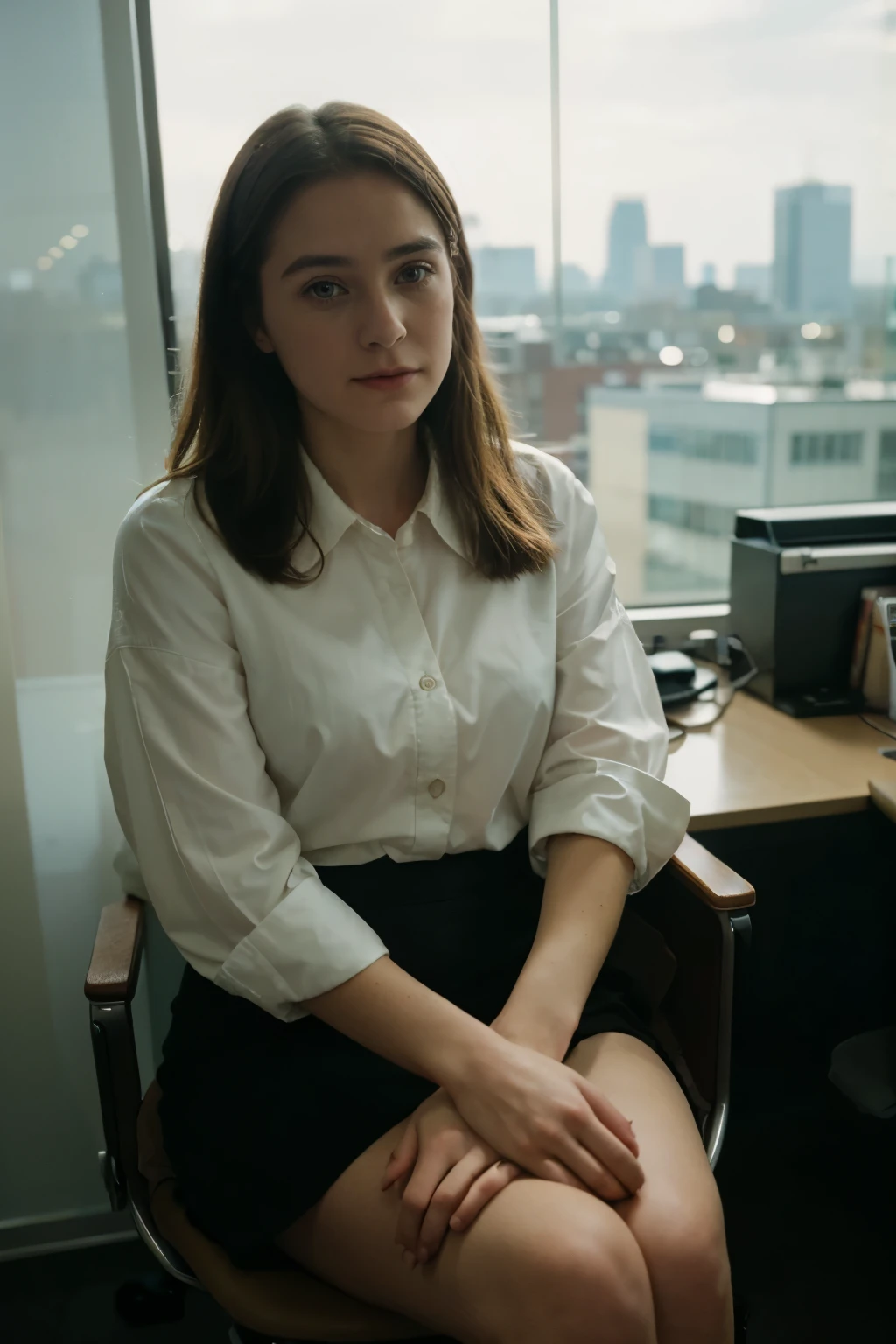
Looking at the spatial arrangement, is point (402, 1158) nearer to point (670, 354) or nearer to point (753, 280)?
point (670, 354)

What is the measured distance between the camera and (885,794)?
149 cm

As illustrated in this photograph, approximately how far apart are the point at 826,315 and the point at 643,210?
1.53 feet

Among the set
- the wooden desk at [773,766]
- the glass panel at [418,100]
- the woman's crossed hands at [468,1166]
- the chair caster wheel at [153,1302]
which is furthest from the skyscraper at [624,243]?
the chair caster wheel at [153,1302]

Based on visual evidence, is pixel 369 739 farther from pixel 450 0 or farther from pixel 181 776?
pixel 450 0

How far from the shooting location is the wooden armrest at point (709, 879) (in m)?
1.24

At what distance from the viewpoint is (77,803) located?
1749mm

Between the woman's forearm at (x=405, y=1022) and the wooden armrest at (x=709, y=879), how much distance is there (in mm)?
307

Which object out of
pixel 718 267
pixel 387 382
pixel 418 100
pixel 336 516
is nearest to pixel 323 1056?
pixel 336 516

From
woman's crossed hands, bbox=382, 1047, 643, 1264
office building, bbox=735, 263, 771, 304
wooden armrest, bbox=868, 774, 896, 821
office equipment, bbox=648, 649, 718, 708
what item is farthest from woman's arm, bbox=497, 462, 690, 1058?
office building, bbox=735, 263, 771, 304

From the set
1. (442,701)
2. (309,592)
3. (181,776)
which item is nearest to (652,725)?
(442,701)

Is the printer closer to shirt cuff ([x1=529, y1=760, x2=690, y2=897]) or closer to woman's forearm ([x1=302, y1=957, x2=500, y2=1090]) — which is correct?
shirt cuff ([x1=529, y1=760, x2=690, y2=897])

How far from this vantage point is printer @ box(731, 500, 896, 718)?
6.26ft

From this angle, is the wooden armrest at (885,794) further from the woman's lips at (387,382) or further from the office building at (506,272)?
the office building at (506,272)

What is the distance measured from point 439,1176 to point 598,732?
1.84 ft
